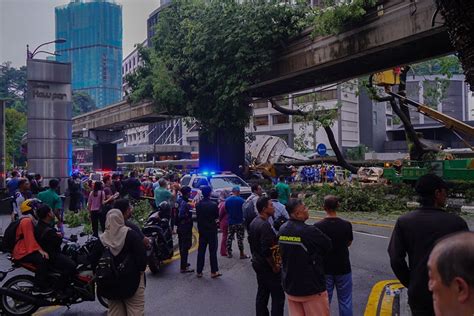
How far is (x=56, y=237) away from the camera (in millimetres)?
6777

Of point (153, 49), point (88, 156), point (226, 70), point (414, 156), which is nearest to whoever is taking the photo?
point (226, 70)

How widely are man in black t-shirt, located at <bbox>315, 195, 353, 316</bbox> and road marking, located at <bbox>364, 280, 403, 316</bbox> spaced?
909mm

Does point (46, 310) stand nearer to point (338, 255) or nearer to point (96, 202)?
point (338, 255)

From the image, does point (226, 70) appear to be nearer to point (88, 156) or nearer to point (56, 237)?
point (56, 237)

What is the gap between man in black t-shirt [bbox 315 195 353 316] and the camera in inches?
217

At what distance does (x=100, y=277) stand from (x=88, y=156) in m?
104

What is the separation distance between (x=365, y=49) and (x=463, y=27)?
13.1 meters

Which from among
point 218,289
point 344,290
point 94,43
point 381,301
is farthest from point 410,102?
point 94,43

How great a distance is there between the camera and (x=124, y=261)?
195 inches

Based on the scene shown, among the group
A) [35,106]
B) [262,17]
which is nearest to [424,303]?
[262,17]

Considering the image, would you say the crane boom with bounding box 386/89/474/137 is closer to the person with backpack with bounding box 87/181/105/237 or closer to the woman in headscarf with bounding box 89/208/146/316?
the person with backpack with bounding box 87/181/105/237

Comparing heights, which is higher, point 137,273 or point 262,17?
point 262,17

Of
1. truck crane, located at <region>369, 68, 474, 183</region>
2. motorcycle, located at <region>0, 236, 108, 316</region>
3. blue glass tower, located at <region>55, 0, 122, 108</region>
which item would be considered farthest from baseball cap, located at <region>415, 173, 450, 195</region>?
blue glass tower, located at <region>55, 0, 122, 108</region>

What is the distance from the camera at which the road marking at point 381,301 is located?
6699 mm
